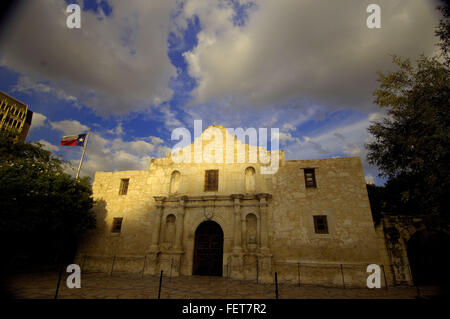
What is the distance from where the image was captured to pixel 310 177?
14.5m

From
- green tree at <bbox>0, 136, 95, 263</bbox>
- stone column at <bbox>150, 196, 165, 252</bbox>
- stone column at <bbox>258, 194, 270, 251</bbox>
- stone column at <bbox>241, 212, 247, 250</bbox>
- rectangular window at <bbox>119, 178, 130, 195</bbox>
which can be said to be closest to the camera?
green tree at <bbox>0, 136, 95, 263</bbox>

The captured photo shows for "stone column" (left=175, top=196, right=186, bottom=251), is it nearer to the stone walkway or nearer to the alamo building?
the alamo building

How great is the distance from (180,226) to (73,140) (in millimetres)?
11631

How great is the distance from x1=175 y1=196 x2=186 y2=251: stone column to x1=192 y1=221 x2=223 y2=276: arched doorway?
106cm

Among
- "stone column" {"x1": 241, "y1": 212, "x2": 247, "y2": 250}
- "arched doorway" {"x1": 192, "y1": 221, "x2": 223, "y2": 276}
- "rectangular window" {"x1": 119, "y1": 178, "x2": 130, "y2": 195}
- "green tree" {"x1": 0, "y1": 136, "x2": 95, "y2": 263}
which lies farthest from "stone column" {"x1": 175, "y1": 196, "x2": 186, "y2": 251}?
"green tree" {"x1": 0, "y1": 136, "x2": 95, "y2": 263}

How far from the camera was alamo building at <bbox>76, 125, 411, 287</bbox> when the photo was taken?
1241 centimetres

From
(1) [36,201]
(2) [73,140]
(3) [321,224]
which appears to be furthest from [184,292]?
(2) [73,140]

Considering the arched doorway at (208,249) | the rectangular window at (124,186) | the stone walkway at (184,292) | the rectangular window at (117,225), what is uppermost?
the rectangular window at (124,186)

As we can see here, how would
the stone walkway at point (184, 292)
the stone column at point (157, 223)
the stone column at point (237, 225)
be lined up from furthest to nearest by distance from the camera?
the stone column at point (157, 223) < the stone column at point (237, 225) < the stone walkway at point (184, 292)

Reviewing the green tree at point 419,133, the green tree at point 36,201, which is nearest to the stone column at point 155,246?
the green tree at point 36,201

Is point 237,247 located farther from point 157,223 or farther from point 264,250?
point 157,223

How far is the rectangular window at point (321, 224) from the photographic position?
13086mm

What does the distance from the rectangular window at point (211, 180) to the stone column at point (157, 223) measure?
138 inches

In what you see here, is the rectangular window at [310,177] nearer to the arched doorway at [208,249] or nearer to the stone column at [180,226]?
the arched doorway at [208,249]
